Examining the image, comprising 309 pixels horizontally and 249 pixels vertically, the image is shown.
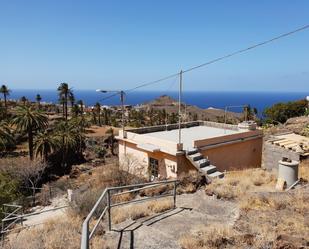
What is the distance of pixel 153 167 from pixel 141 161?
41.8 inches

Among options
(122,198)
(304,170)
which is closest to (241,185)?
(304,170)

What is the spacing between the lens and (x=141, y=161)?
17922 millimetres

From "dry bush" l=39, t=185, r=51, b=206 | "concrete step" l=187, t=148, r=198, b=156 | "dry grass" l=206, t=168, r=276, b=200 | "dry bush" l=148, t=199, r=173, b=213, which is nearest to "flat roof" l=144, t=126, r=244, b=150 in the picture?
"concrete step" l=187, t=148, r=198, b=156

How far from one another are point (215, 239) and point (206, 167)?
8.98 m

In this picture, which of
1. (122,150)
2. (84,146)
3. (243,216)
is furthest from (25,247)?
(84,146)

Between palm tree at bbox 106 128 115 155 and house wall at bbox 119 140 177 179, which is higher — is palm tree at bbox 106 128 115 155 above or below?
below

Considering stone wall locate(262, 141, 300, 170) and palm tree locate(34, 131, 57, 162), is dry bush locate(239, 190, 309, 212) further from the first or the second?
palm tree locate(34, 131, 57, 162)

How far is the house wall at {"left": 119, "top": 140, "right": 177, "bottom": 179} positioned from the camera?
631 inches

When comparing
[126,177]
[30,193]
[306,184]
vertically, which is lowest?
[30,193]

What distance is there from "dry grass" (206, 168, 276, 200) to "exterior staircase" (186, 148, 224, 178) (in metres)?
0.72

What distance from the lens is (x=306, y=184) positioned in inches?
453

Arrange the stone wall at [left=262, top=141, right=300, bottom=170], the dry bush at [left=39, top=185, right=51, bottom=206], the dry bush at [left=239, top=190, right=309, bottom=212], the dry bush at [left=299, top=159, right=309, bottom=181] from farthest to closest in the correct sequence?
the dry bush at [left=39, top=185, right=51, bottom=206] → the stone wall at [left=262, top=141, right=300, bottom=170] → the dry bush at [left=299, top=159, right=309, bottom=181] → the dry bush at [left=239, top=190, right=309, bottom=212]

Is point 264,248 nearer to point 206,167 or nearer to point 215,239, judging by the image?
point 215,239

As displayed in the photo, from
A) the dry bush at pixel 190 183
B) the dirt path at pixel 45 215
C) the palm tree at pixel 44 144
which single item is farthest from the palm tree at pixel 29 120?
the dry bush at pixel 190 183
